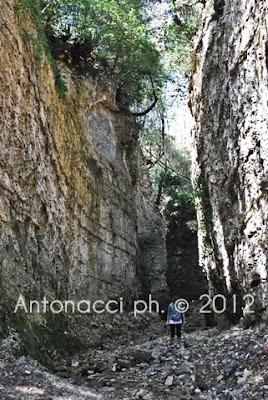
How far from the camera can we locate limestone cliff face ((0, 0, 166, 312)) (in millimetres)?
11594

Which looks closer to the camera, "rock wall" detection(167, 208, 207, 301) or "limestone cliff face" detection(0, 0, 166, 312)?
"limestone cliff face" detection(0, 0, 166, 312)

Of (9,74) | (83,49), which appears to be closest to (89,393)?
(9,74)

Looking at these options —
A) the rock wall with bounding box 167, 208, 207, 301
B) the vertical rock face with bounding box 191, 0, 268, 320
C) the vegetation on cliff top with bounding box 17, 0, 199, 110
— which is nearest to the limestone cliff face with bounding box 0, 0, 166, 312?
the vegetation on cliff top with bounding box 17, 0, 199, 110

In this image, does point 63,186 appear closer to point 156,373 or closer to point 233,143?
point 233,143

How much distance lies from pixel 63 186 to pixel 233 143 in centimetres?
515

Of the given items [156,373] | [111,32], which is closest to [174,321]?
[156,373]

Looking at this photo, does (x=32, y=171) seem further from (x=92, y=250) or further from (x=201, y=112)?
(x=201, y=112)

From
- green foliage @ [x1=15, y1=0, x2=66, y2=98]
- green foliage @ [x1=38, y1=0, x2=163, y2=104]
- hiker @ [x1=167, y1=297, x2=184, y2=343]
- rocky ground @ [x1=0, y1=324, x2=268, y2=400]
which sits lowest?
rocky ground @ [x1=0, y1=324, x2=268, y2=400]

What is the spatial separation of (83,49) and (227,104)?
7.09m

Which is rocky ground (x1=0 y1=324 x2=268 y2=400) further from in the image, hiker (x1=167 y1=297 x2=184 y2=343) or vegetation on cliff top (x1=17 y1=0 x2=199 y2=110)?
vegetation on cliff top (x1=17 y1=0 x2=199 y2=110)

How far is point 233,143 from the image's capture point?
533 inches

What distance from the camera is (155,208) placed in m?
25.9

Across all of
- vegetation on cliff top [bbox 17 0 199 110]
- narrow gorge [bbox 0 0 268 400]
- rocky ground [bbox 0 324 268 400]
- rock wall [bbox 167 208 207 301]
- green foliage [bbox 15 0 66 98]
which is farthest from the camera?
rock wall [bbox 167 208 207 301]

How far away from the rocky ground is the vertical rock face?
1.94m
